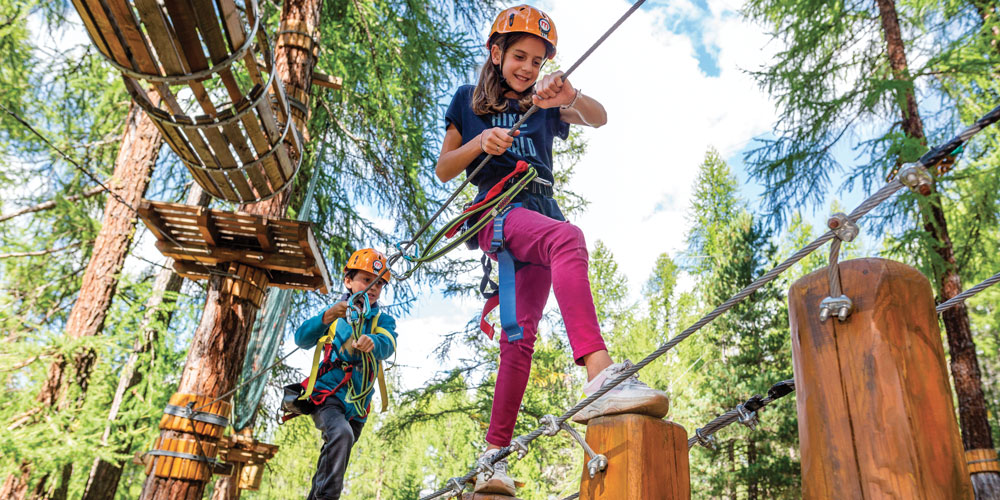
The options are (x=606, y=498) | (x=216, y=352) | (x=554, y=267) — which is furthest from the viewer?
(x=216, y=352)

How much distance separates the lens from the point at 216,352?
4.32 meters

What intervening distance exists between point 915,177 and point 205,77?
288cm

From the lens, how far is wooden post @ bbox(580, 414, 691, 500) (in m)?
1.36

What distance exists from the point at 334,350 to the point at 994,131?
992cm

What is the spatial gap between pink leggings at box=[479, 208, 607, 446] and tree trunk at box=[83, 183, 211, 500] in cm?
501

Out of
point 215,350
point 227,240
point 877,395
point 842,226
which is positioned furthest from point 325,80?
point 877,395

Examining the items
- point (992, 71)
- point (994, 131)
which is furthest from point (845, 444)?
point (994, 131)

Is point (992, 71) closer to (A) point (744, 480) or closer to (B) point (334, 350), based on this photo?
(B) point (334, 350)

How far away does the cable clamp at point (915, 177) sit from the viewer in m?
1.03

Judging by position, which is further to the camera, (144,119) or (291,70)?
(144,119)

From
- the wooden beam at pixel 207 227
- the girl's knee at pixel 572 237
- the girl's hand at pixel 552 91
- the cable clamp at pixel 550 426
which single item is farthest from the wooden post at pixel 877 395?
the wooden beam at pixel 207 227

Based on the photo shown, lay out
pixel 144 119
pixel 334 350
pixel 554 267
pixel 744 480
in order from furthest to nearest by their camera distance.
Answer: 1. pixel 744 480
2. pixel 144 119
3. pixel 334 350
4. pixel 554 267

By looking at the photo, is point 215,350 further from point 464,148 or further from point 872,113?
point 872,113

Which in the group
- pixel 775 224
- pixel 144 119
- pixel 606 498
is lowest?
pixel 606 498
